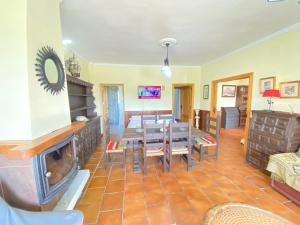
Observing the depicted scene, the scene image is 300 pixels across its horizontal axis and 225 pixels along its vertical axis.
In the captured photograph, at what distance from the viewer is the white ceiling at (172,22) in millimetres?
1798

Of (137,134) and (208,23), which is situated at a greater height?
(208,23)

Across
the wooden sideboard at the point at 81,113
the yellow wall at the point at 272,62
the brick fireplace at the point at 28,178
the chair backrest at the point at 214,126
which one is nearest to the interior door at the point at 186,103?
the yellow wall at the point at 272,62

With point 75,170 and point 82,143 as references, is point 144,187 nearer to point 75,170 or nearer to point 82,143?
point 75,170

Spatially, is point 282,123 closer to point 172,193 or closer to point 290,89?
point 290,89

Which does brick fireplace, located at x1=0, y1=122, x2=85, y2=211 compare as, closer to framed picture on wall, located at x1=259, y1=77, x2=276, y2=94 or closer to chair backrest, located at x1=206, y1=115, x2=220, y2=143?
chair backrest, located at x1=206, y1=115, x2=220, y2=143

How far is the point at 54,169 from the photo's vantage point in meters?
1.56

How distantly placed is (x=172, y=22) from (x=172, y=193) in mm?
2439

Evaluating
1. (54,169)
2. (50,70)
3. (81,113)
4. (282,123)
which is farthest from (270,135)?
(81,113)

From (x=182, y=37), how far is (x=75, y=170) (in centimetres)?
278

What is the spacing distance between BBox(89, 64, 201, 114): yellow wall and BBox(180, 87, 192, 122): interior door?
0.25 metres

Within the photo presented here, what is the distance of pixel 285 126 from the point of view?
2.14m

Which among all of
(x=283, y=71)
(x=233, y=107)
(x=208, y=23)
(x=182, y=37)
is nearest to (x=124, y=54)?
(x=182, y=37)

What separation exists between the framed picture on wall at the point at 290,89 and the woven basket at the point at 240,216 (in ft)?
6.84

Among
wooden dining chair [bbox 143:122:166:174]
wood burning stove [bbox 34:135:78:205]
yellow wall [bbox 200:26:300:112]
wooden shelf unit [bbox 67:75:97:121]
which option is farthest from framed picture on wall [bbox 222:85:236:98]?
wood burning stove [bbox 34:135:78:205]
